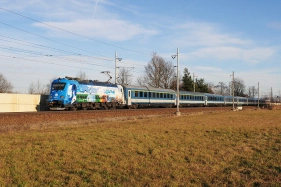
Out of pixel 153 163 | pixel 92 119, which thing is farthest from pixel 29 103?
pixel 153 163

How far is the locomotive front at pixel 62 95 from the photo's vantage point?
2838 cm

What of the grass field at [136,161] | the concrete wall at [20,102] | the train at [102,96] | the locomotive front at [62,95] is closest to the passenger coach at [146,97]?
the train at [102,96]

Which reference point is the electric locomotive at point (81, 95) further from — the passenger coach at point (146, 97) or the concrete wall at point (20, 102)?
the concrete wall at point (20, 102)

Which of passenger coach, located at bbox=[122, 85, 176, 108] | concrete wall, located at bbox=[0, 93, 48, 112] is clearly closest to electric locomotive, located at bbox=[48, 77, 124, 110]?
passenger coach, located at bbox=[122, 85, 176, 108]

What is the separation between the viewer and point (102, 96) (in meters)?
34.0

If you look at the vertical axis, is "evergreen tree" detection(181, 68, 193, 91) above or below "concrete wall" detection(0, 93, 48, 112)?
above

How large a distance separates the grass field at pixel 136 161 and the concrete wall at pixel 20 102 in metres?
18.1

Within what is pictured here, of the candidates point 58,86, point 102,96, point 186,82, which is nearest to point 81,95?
point 58,86

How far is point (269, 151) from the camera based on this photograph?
437 inches

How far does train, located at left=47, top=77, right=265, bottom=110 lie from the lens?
28.7 meters

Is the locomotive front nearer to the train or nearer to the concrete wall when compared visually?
the train

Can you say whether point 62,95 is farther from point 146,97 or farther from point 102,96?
point 146,97

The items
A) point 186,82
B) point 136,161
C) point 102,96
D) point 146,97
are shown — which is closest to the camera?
point 136,161

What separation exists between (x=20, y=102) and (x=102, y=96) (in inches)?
358
